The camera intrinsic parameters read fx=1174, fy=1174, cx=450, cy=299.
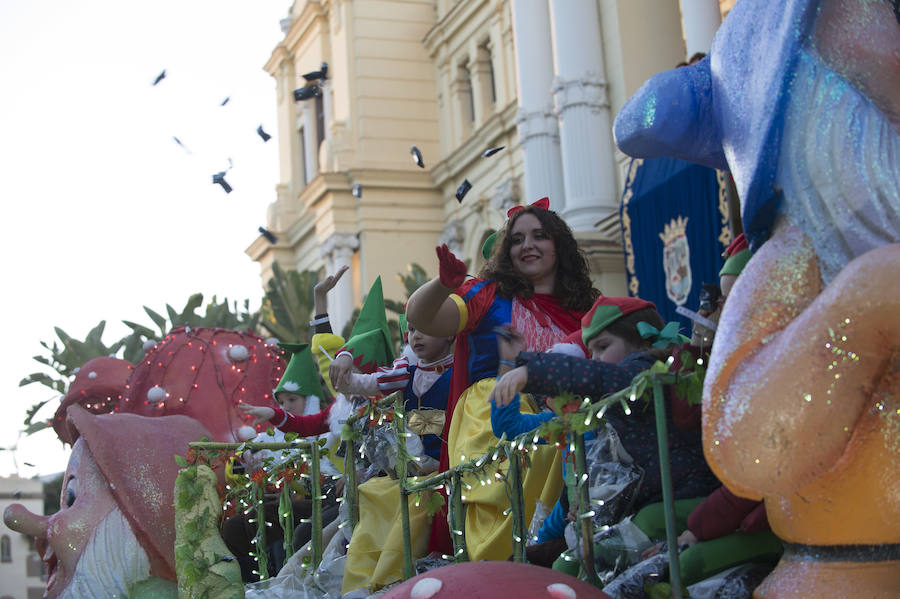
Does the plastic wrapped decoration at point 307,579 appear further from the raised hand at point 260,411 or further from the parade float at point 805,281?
the parade float at point 805,281

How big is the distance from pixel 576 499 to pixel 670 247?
9.53m

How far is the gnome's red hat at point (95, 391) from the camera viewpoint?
6805 millimetres

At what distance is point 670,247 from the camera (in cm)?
1210

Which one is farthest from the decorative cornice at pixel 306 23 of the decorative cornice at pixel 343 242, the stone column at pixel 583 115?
the stone column at pixel 583 115

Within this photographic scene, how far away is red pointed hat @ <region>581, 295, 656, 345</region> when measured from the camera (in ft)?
11.0

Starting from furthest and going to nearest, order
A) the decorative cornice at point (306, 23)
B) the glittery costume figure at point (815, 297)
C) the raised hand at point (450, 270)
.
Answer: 1. the decorative cornice at point (306, 23)
2. the raised hand at point (450, 270)
3. the glittery costume figure at point (815, 297)

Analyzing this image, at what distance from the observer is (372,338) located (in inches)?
219

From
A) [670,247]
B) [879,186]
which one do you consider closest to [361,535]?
[879,186]

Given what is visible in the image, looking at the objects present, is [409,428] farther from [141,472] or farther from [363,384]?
[141,472]

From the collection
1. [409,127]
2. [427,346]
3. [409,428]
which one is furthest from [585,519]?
[409,127]

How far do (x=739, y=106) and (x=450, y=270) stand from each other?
1.08 metres

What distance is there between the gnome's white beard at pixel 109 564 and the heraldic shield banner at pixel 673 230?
23.1 feet

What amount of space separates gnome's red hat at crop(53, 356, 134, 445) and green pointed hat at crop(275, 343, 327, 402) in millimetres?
983

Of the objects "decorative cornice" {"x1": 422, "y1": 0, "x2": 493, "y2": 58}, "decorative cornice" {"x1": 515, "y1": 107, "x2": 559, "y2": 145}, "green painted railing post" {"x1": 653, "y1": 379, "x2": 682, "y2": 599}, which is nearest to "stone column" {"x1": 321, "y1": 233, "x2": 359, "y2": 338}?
"decorative cornice" {"x1": 422, "y1": 0, "x2": 493, "y2": 58}
